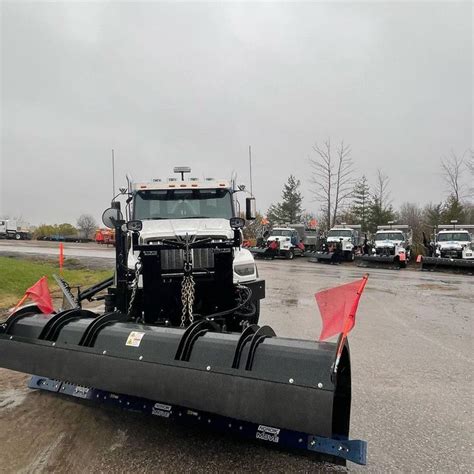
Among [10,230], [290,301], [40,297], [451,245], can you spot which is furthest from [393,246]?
[10,230]

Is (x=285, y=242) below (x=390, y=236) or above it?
below

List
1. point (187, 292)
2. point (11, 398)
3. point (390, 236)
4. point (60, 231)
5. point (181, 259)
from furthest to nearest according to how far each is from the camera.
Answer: point (60, 231)
point (390, 236)
point (181, 259)
point (187, 292)
point (11, 398)

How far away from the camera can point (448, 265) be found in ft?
80.9

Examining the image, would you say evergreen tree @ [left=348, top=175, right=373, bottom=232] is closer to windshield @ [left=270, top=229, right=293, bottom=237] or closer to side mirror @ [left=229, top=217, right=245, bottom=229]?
windshield @ [left=270, top=229, right=293, bottom=237]

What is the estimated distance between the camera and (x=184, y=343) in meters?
3.47

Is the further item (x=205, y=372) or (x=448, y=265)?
(x=448, y=265)

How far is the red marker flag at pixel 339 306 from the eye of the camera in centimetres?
313

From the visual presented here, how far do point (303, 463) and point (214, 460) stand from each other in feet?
2.18

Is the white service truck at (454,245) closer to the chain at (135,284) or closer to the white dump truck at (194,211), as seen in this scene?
the white dump truck at (194,211)

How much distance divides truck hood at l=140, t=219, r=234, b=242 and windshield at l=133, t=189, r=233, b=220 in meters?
0.23

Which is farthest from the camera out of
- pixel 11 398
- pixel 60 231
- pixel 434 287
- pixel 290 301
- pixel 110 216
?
pixel 60 231

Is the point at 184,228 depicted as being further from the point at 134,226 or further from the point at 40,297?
the point at 40,297

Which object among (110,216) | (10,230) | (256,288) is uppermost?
(10,230)

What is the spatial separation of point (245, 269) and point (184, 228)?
1.04 metres
